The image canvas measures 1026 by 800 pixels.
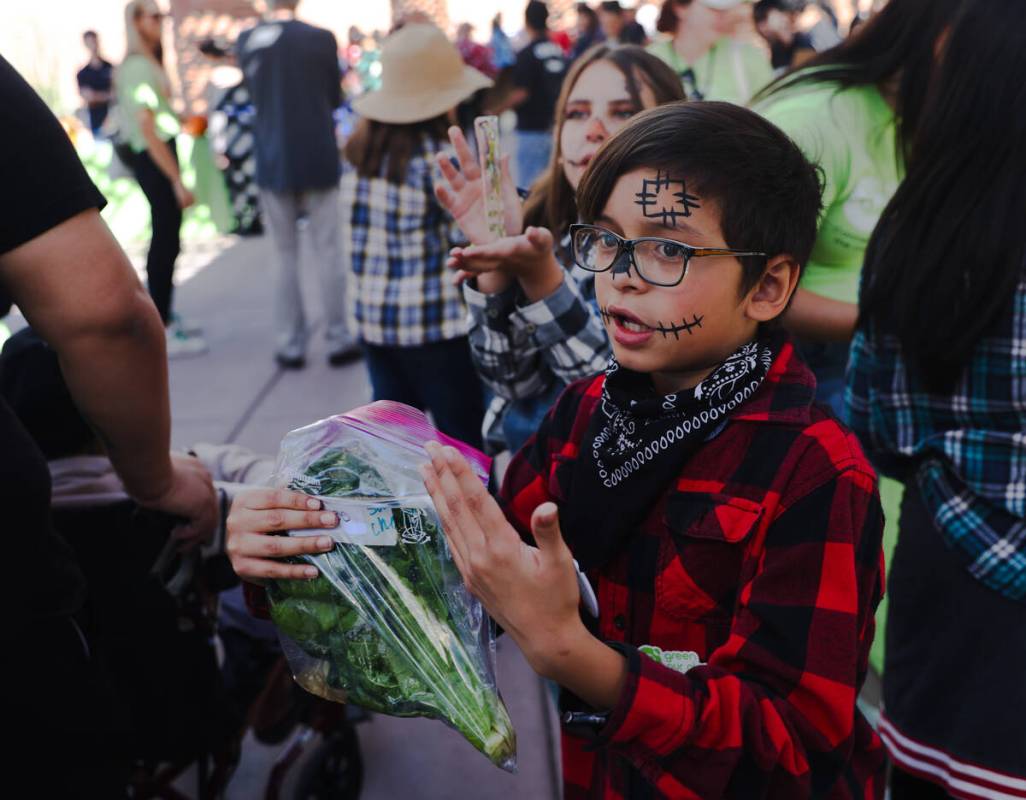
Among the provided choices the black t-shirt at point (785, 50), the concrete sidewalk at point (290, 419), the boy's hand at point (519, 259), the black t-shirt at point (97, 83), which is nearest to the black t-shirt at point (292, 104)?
the concrete sidewalk at point (290, 419)

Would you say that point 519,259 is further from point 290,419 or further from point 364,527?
point 290,419

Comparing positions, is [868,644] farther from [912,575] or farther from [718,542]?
[912,575]

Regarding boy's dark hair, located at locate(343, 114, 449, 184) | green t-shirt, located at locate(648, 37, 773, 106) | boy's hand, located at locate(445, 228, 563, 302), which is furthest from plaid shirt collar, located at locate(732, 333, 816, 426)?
green t-shirt, located at locate(648, 37, 773, 106)

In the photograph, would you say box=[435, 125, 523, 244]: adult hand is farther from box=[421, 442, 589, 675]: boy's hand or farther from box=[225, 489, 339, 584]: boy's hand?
box=[421, 442, 589, 675]: boy's hand

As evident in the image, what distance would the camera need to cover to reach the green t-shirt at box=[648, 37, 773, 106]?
4.08m

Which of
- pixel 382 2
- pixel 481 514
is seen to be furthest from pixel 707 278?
pixel 382 2

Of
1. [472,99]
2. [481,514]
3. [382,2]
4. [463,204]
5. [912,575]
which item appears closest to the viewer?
[481,514]

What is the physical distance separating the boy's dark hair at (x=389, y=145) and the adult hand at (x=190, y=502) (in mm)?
1690

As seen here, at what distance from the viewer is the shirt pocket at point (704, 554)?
3.77ft

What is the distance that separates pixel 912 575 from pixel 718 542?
791 mm

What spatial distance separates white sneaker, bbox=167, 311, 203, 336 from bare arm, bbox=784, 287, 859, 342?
514cm

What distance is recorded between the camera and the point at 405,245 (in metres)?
3.35

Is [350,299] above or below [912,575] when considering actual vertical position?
below

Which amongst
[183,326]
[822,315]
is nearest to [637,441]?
[822,315]
